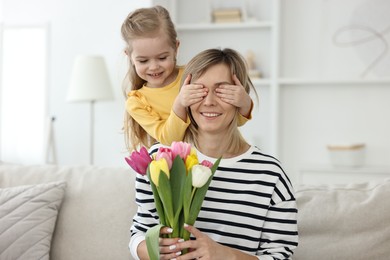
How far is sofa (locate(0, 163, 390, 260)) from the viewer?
193 centimetres

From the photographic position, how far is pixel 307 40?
5145mm

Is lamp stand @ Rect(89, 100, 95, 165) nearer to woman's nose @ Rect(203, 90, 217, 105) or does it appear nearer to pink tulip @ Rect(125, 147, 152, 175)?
woman's nose @ Rect(203, 90, 217, 105)

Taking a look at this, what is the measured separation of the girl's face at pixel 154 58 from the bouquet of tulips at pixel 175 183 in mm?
571

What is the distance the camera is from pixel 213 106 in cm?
160

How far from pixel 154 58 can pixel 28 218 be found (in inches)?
27.0

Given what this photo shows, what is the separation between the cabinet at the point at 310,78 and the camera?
502 centimetres

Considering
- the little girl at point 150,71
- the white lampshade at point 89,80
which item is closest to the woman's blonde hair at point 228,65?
the little girl at point 150,71

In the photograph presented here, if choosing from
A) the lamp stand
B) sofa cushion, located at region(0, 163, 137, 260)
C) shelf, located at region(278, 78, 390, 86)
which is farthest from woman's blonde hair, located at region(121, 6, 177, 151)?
shelf, located at region(278, 78, 390, 86)

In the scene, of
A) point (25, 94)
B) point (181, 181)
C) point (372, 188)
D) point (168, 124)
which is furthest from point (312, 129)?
point (181, 181)

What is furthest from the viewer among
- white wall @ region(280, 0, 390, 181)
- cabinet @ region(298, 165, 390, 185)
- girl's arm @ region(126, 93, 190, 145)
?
white wall @ region(280, 0, 390, 181)

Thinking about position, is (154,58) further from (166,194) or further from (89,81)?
(89,81)

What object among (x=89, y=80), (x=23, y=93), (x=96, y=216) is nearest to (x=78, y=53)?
(x=89, y=80)

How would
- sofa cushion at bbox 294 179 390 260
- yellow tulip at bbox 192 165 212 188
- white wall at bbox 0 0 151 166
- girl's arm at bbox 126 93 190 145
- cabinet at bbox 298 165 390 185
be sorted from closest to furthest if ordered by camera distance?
yellow tulip at bbox 192 165 212 188 < girl's arm at bbox 126 93 190 145 < sofa cushion at bbox 294 179 390 260 < cabinet at bbox 298 165 390 185 < white wall at bbox 0 0 151 166

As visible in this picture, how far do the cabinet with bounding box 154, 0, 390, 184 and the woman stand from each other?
3361 mm
